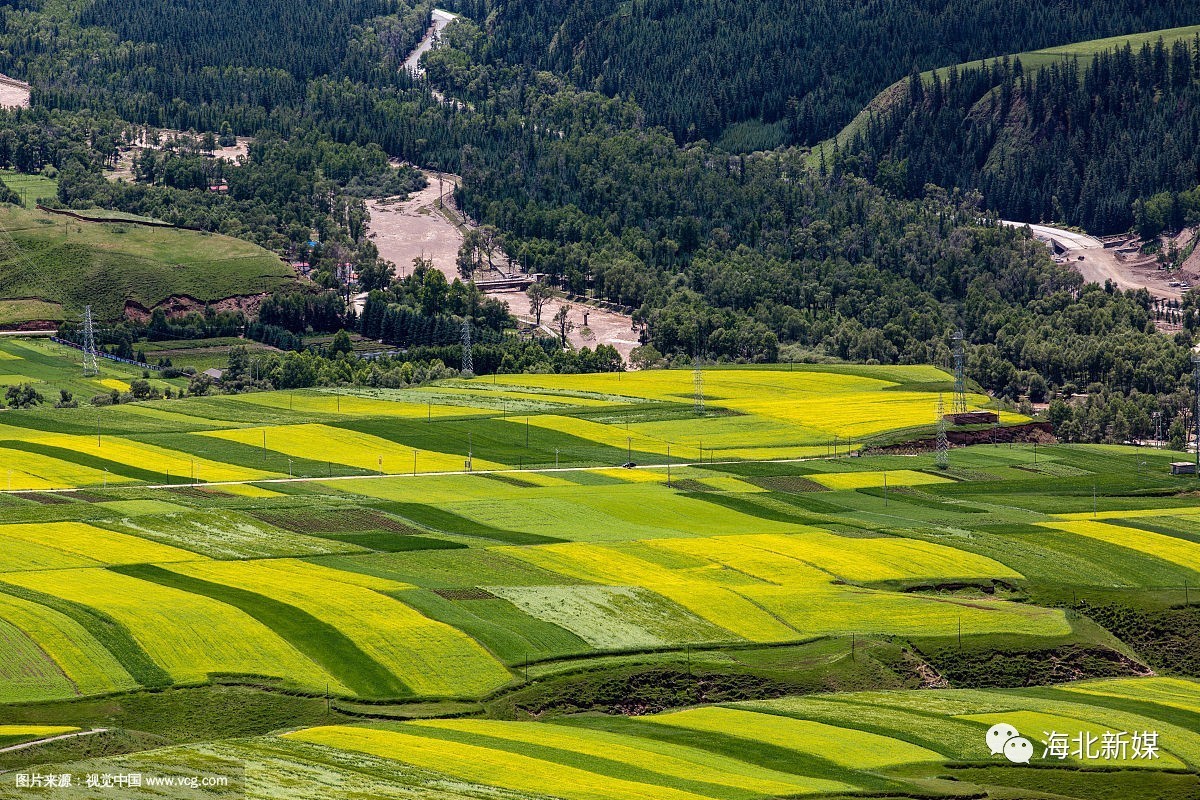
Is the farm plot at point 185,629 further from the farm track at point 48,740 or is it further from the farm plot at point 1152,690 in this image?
the farm plot at point 1152,690

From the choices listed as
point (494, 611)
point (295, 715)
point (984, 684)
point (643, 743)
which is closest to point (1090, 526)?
point (984, 684)

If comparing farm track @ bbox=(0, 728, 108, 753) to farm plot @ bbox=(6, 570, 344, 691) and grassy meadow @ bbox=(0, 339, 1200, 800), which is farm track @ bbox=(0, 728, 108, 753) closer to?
grassy meadow @ bbox=(0, 339, 1200, 800)

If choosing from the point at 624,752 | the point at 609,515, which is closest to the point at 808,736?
the point at 624,752

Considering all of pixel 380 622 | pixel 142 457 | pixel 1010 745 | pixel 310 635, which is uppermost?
pixel 1010 745

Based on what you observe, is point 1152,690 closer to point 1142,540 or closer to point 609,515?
point 1142,540

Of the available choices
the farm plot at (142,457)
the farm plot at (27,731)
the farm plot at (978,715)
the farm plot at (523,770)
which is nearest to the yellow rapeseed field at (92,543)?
the farm plot at (142,457)

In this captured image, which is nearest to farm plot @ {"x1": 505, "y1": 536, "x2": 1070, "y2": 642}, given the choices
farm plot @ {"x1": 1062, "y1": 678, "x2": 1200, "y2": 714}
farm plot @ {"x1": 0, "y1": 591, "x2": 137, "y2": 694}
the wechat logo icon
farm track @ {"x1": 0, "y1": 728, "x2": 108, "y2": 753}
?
farm plot @ {"x1": 1062, "y1": 678, "x2": 1200, "y2": 714}
